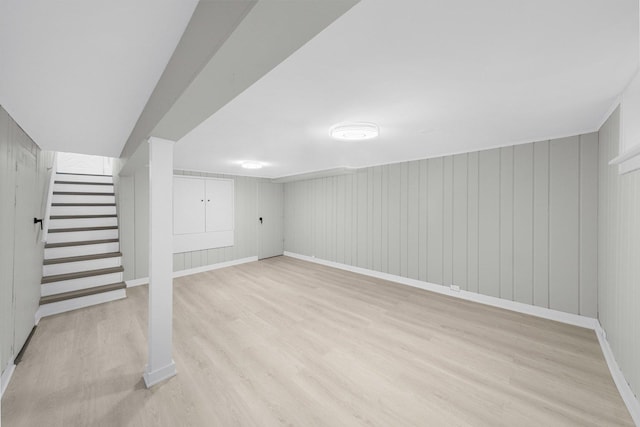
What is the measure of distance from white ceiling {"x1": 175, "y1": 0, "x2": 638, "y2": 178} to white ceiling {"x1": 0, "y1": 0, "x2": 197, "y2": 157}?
566 millimetres

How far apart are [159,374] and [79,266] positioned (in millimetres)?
2846

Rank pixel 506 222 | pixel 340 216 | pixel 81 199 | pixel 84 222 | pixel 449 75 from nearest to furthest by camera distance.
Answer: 1. pixel 449 75
2. pixel 506 222
3. pixel 84 222
4. pixel 81 199
5. pixel 340 216

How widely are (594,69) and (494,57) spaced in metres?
0.72

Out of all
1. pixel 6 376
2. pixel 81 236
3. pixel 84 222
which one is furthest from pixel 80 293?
pixel 6 376

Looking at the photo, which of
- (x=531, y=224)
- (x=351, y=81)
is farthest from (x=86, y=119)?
(x=531, y=224)

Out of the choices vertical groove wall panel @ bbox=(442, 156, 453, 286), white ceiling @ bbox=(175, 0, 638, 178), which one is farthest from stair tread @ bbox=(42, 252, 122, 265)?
vertical groove wall panel @ bbox=(442, 156, 453, 286)

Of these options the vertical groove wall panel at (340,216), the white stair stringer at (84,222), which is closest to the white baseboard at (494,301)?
the vertical groove wall panel at (340,216)

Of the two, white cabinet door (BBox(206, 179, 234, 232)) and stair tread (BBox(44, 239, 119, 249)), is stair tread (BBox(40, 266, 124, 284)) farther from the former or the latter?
white cabinet door (BBox(206, 179, 234, 232))

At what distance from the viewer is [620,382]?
5.96 feet

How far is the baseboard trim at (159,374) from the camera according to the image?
1883 millimetres

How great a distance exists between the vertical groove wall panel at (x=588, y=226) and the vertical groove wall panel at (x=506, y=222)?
2.11 feet

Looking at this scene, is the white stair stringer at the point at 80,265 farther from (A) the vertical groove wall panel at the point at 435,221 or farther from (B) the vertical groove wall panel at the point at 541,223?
(B) the vertical groove wall panel at the point at 541,223

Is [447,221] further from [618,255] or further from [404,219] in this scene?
[618,255]

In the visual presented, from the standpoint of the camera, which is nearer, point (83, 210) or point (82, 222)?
point (82, 222)
